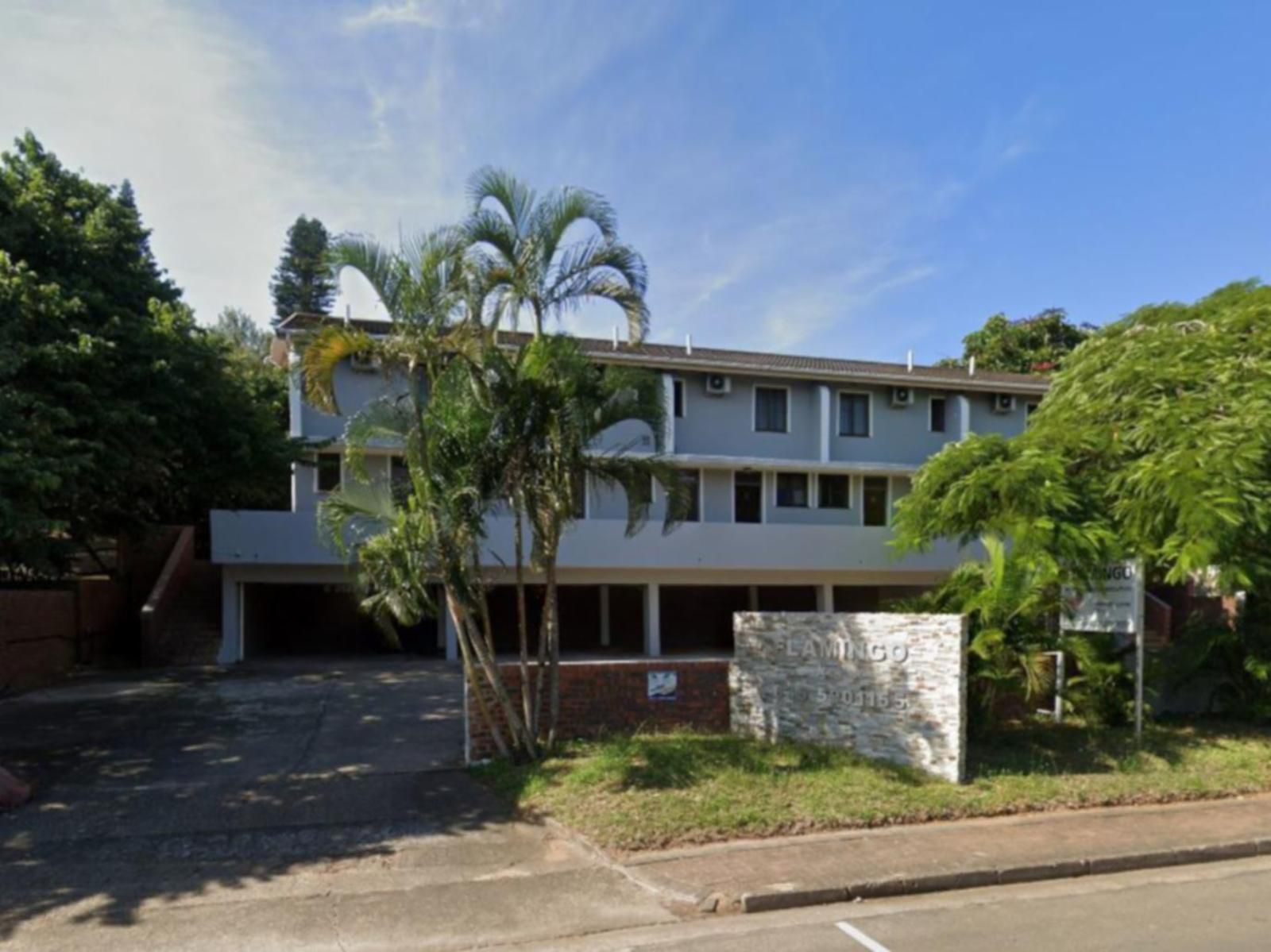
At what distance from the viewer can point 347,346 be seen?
898 cm

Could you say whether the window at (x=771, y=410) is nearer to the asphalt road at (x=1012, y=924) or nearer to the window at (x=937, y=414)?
the window at (x=937, y=414)

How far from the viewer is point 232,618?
19266 millimetres

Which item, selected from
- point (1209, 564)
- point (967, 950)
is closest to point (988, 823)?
point (967, 950)

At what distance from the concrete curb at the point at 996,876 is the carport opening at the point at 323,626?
17795 mm

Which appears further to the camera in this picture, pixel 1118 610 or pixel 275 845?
pixel 1118 610

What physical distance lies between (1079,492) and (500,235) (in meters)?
7.79

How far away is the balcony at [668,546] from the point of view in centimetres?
1856

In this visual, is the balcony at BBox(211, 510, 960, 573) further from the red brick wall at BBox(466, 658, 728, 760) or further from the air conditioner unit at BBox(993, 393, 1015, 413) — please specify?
the red brick wall at BBox(466, 658, 728, 760)

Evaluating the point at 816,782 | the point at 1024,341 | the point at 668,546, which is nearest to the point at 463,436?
the point at 816,782

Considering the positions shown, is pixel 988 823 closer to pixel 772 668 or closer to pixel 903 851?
pixel 903 851

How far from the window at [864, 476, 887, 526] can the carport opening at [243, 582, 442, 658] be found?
1280 centimetres

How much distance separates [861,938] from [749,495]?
62.2ft

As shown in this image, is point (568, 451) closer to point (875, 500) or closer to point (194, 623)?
point (194, 623)

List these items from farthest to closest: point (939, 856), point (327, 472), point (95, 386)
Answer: point (327, 472), point (95, 386), point (939, 856)
